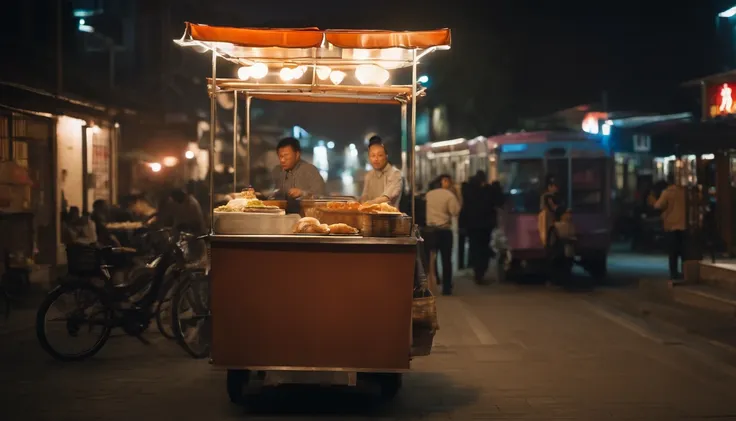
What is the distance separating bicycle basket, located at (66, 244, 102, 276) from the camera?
9.88 metres

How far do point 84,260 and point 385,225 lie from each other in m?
4.19

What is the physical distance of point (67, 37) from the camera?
22031 mm

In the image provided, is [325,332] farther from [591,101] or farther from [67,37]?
[591,101]

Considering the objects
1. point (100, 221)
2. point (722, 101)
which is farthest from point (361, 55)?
point (722, 101)

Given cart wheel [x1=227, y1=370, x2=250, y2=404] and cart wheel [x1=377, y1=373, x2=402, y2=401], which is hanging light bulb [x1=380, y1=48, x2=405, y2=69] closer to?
cart wheel [x1=377, y1=373, x2=402, y2=401]

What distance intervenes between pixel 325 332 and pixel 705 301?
8428 millimetres

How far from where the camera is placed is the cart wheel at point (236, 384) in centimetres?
769

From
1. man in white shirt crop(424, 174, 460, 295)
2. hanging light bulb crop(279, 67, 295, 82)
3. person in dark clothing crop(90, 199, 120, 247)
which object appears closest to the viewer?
hanging light bulb crop(279, 67, 295, 82)

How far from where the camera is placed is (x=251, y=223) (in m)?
7.28

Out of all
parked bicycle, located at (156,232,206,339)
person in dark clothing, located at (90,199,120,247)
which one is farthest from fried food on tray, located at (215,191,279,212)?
person in dark clothing, located at (90,199,120,247)

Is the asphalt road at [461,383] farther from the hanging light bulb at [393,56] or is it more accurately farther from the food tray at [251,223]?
the hanging light bulb at [393,56]

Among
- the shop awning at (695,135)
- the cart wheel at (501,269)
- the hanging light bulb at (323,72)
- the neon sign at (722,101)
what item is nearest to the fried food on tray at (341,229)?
the hanging light bulb at (323,72)

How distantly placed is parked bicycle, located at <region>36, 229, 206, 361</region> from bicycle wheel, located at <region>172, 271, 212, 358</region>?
0.49m

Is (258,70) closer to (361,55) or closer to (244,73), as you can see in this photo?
(244,73)
